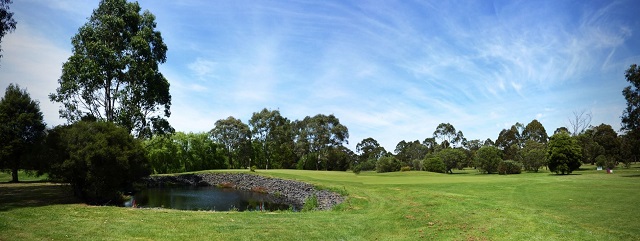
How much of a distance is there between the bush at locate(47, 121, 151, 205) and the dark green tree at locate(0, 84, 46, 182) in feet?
35.7

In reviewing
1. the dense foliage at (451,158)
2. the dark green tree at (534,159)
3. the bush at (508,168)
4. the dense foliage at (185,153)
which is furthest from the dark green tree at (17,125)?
the dark green tree at (534,159)

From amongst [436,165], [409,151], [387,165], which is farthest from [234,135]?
[409,151]

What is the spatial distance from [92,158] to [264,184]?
84.4 ft

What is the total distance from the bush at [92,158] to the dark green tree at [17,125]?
10888 mm

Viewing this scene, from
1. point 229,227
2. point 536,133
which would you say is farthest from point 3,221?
point 536,133

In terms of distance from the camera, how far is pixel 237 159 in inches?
3346

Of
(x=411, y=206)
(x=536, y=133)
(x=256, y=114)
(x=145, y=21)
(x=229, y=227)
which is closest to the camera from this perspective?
(x=229, y=227)

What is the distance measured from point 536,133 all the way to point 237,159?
281 ft

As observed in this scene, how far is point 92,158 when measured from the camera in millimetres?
19547

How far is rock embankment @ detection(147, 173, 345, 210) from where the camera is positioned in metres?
29.9

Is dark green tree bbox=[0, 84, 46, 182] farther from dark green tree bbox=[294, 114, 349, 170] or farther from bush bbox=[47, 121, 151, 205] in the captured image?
dark green tree bbox=[294, 114, 349, 170]

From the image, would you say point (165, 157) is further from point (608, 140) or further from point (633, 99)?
point (608, 140)

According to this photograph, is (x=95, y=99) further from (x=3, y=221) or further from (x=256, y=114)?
(x=256, y=114)

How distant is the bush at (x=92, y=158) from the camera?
63.0ft
